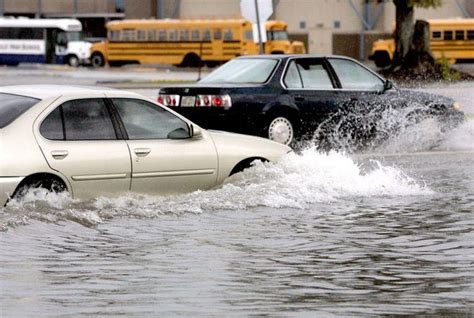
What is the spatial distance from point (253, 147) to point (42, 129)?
2.53m

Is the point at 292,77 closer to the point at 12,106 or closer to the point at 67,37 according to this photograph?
the point at 12,106

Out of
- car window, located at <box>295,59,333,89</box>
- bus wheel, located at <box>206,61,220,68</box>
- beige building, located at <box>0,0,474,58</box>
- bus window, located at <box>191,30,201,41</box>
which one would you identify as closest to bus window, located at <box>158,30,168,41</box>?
bus window, located at <box>191,30,201,41</box>

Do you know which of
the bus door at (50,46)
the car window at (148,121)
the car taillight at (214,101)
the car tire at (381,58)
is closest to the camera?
the car window at (148,121)

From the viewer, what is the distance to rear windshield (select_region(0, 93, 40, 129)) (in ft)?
42.7

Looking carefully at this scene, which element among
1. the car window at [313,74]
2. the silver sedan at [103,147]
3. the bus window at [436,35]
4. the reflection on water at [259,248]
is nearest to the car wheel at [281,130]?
the car window at [313,74]

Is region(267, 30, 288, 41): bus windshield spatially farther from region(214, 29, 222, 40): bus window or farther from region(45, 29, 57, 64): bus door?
region(45, 29, 57, 64): bus door

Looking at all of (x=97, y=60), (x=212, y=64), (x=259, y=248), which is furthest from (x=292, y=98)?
(x=97, y=60)

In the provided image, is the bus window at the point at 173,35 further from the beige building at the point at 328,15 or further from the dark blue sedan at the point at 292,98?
the dark blue sedan at the point at 292,98

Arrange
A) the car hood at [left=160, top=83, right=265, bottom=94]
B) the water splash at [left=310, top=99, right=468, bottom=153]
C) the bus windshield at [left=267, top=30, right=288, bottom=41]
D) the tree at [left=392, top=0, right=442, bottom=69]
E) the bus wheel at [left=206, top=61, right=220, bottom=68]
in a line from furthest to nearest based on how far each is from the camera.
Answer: the bus wheel at [left=206, top=61, right=220, bottom=68] → the bus windshield at [left=267, top=30, right=288, bottom=41] → the tree at [left=392, top=0, right=442, bottom=69] → the water splash at [left=310, top=99, right=468, bottom=153] → the car hood at [left=160, top=83, right=265, bottom=94]

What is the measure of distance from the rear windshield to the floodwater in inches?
30.8

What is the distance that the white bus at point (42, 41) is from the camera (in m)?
78.4

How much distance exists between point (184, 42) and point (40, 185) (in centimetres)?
6030

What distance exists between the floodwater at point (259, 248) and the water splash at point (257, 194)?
0.02 metres

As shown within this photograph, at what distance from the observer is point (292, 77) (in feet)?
68.7
